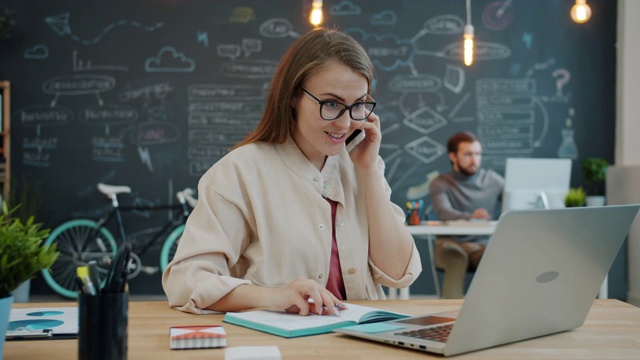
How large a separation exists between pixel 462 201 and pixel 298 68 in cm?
389

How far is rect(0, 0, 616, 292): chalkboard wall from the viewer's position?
6375 mm

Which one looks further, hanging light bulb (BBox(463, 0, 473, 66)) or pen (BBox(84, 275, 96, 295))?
hanging light bulb (BBox(463, 0, 473, 66))

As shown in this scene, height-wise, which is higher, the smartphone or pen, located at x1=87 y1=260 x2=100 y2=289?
the smartphone

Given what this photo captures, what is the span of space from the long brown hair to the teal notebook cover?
1.73ft

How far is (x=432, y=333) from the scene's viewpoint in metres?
1.22

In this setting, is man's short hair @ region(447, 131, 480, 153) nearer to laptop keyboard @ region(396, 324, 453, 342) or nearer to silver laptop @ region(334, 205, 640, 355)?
silver laptop @ region(334, 205, 640, 355)

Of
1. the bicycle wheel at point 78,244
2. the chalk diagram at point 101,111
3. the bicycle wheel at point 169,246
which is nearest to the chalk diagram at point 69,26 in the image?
the chalk diagram at point 101,111

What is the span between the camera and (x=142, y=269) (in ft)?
20.7

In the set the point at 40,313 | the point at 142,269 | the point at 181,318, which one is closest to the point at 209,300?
the point at 181,318

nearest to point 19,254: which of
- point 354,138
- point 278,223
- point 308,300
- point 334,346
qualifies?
point 334,346

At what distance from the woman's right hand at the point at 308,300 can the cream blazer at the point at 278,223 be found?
23 centimetres

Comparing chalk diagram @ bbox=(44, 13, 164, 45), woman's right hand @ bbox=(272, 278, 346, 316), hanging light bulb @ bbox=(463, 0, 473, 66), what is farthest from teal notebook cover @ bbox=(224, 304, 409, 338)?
chalk diagram @ bbox=(44, 13, 164, 45)

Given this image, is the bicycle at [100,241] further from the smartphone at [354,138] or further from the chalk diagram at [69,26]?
the smartphone at [354,138]

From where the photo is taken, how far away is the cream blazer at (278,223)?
1.69 m
